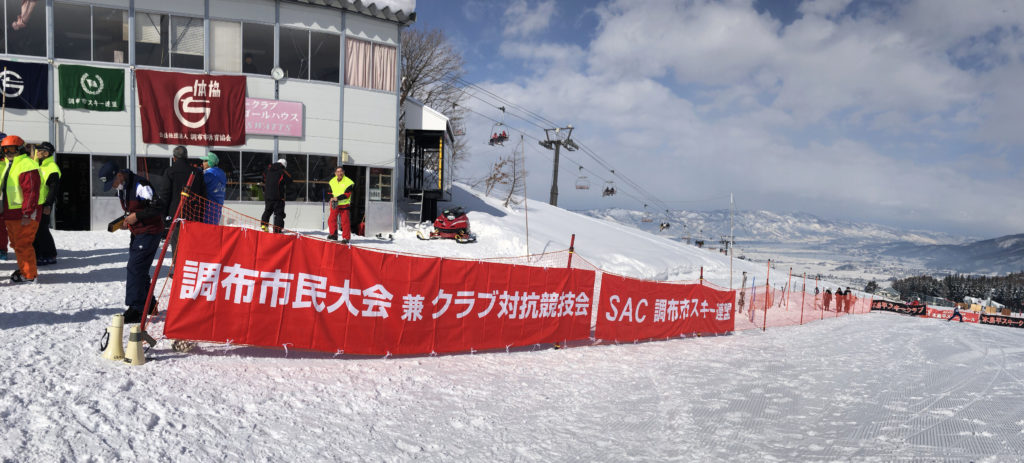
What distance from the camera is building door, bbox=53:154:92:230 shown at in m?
15.0

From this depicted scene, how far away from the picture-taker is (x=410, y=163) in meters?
21.7

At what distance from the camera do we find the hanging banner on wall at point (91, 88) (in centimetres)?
1482

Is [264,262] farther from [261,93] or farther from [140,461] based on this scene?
[261,93]

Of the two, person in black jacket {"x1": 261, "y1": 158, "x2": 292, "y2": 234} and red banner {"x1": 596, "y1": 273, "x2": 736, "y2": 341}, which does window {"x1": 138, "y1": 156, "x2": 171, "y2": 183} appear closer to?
person in black jacket {"x1": 261, "y1": 158, "x2": 292, "y2": 234}

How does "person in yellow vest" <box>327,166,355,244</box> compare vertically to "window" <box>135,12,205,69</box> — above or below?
below

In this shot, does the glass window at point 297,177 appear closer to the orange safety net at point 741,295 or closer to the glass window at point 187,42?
the orange safety net at point 741,295

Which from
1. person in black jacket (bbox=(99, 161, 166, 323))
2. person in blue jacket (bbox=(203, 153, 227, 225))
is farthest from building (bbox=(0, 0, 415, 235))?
person in black jacket (bbox=(99, 161, 166, 323))

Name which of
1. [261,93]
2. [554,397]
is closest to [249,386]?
[554,397]

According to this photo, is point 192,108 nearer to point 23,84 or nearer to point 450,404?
point 23,84

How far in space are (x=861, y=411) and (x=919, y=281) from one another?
502 feet

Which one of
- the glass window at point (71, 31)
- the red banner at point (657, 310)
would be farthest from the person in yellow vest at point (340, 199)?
the glass window at point (71, 31)

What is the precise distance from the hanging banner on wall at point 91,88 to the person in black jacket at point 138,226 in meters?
12.3

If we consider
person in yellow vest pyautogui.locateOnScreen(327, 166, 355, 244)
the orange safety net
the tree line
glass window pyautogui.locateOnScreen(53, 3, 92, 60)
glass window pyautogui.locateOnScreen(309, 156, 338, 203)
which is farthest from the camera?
the tree line

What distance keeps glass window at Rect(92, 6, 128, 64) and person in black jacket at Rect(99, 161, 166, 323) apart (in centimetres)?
1283
